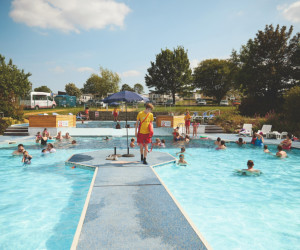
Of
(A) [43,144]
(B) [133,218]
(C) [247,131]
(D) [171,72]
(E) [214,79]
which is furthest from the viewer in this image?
(E) [214,79]

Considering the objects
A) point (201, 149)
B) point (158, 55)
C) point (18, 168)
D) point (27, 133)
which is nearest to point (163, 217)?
point (18, 168)

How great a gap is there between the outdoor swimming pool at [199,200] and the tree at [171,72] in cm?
4224

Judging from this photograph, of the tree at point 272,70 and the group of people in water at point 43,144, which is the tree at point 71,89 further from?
the group of people in water at point 43,144

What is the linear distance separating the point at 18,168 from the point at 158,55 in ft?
158

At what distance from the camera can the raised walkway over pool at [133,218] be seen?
10.7 feet

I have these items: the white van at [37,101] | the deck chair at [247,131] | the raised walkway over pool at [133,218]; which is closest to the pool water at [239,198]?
the raised walkway over pool at [133,218]

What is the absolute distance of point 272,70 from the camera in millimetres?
29906

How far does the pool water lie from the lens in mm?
4590

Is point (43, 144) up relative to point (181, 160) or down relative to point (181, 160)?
up

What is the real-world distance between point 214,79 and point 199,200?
2569 inches

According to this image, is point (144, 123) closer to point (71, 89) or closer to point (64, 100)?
point (64, 100)

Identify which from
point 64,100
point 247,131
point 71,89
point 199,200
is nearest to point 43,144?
point 199,200

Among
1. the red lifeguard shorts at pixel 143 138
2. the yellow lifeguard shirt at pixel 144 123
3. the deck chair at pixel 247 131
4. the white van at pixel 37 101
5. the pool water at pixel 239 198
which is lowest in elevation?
the pool water at pixel 239 198

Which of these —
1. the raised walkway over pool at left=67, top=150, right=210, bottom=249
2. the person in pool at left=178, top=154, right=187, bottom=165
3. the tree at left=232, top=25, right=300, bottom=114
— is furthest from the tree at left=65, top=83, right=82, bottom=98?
the raised walkway over pool at left=67, top=150, right=210, bottom=249
